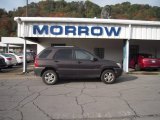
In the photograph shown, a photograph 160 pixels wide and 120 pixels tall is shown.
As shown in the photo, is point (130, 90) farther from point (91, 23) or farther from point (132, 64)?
point (132, 64)

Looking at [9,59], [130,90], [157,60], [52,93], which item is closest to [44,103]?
[52,93]

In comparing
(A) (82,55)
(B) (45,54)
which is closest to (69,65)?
(A) (82,55)

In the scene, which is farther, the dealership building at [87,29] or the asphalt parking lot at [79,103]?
the dealership building at [87,29]

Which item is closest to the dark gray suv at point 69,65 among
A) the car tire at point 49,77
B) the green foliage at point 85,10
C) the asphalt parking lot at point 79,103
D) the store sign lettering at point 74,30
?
the car tire at point 49,77

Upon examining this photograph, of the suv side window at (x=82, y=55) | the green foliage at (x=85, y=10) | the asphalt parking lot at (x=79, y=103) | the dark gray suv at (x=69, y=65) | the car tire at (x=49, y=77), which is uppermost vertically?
the green foliage at (x=85, y=10)

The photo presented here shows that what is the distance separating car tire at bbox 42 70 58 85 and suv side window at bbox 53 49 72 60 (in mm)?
831

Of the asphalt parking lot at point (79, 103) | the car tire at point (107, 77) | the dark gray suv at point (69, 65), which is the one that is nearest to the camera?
the asphalt parking lot at point (79, 103)

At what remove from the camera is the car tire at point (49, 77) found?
1209 centimetres

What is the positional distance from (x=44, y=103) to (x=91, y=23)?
31.2 feet

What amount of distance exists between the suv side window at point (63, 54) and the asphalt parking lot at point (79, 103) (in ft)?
5.13

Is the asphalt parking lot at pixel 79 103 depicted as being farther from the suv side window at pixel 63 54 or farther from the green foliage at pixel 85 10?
the green foliage at pixel 85 10

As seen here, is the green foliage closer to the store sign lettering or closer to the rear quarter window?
the store sign lettering

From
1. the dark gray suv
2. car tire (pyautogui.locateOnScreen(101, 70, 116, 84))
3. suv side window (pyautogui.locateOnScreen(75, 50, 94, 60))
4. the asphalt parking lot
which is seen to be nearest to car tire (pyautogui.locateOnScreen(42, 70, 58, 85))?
the dark gray suv

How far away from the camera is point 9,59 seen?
72.4ft
